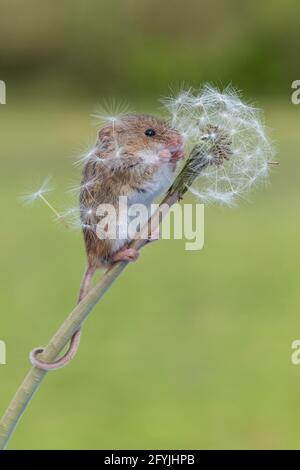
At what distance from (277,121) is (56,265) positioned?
5000 mm

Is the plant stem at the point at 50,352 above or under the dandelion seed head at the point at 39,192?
under

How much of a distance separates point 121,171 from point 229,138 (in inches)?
→ 5.1

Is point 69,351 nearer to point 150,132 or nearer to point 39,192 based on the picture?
point 39,192

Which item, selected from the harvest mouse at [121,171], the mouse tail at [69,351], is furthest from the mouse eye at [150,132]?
the mouse tail at [69,351]

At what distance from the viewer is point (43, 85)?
13.7 meters

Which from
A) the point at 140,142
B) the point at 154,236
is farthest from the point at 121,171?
the point at 154,236

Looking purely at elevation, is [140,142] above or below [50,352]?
above

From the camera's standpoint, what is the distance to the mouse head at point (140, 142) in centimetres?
63

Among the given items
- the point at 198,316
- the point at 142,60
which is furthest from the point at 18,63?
the point at 198,316

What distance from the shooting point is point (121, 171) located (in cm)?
64

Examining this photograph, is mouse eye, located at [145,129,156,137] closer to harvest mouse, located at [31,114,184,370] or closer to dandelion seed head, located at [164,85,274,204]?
harvest mouse, located at [31,114,184,370]

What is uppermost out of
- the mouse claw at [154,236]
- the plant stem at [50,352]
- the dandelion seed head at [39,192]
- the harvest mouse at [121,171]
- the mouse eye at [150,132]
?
the mouse eye at [150,132]

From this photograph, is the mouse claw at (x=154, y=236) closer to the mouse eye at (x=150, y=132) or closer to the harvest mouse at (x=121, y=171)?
the harvest mouse at (x=121, y=171)
